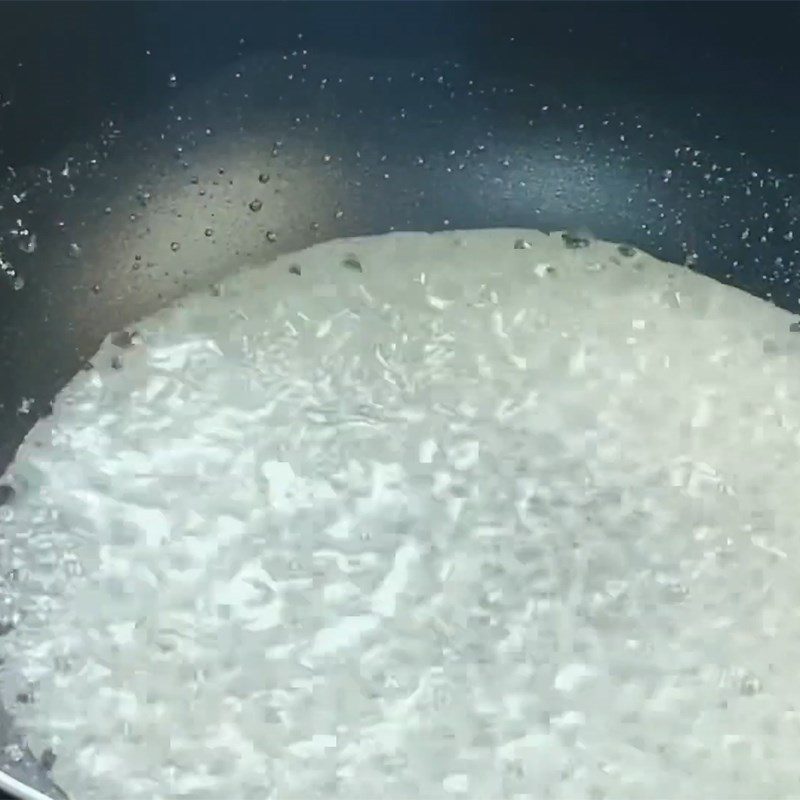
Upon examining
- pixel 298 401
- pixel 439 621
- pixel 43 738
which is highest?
pixel 298 401

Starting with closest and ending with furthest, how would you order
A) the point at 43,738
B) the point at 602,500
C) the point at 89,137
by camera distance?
the point at 43,738, the point at 602,500, the point at 89,137

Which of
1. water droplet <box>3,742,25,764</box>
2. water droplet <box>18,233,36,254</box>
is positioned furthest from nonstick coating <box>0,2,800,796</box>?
water droplet <box>3,742,25,764</box>

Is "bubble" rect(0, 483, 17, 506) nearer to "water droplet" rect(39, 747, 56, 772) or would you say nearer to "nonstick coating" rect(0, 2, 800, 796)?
"nonstick coating" rect(0, 2, 800, 796)

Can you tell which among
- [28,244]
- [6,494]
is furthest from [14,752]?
[28,244]

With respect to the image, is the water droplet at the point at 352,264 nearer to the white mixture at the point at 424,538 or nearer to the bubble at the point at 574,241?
the white mixture at the point at 424,538

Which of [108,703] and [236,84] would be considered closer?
[108,703]

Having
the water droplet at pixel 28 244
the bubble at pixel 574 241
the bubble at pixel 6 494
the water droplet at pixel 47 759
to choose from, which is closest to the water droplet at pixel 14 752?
the water droplet at pixel 47 759

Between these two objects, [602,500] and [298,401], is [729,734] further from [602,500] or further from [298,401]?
[298,401]

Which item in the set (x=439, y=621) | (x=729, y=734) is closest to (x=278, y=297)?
(x=439, y=621)
